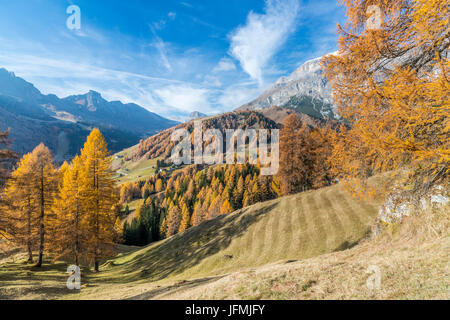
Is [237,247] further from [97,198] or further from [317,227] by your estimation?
[97,198]

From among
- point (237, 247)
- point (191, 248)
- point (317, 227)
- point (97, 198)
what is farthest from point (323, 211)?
point (97, 198)

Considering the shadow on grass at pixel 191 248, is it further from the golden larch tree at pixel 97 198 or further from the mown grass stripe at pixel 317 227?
the mown grass stripe at pixel 317 227

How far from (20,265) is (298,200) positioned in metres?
38.7

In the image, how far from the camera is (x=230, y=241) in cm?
2934

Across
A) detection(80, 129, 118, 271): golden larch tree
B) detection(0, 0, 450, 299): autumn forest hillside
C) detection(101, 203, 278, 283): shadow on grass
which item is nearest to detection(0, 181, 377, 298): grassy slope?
detection(101, 203, 278, 283): shadow on grass

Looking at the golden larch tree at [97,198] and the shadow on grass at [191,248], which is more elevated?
the golden larch tree at [97,198]

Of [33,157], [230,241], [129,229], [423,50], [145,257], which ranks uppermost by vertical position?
[423,50]

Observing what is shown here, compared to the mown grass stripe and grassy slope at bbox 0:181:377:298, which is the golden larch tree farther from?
the mown grass stripe

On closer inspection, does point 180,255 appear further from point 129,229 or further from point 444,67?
point 129,229

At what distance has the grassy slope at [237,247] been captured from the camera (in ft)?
60.8

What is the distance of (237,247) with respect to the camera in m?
27.5

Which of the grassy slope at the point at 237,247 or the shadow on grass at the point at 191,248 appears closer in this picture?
the grassy slope at the point at 237,247

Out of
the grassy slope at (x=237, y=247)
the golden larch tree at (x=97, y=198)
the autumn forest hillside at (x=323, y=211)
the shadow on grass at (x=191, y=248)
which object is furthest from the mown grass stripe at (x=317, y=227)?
the golden larch tree at (x=97, y=198)

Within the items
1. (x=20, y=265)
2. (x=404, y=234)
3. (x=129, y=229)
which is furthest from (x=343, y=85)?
(x=129, y=229)
